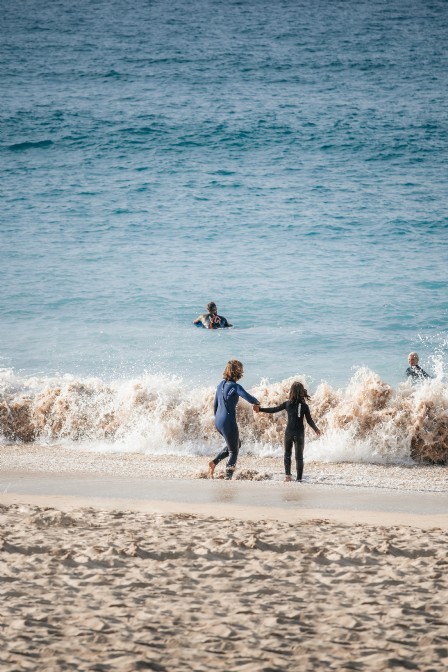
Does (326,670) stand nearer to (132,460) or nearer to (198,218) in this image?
(132,460)

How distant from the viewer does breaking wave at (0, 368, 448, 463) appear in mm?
10836

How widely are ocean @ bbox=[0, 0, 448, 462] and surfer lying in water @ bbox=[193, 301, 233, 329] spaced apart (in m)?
0.23

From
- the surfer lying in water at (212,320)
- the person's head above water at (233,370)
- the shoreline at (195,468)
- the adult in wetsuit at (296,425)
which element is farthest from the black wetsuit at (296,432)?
the surfer lying in water at (212,320)

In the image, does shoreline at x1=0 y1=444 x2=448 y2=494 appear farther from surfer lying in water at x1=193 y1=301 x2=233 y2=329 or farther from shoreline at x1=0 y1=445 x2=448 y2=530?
surfer lying in water at x1=193 y1=301 x2=233 y2=329

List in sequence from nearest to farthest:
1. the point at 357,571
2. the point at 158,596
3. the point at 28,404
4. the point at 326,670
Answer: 1. the point at 326,670
2. the point at 158,596
3. the point at 357,571
4. the point at 28,404

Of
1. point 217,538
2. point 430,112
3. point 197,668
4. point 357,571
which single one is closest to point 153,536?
point 217,538

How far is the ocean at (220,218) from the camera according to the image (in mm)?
12078

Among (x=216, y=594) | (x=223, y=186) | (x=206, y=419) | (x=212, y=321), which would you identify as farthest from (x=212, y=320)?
(x=216, y=594)

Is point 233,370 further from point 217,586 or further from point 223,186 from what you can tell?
point 223,186

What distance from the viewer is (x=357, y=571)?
220 inches

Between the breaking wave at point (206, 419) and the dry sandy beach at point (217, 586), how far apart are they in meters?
2.89

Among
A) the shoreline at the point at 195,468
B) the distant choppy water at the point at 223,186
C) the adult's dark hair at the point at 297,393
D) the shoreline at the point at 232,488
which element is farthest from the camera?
the distant choppy water at the point at 223,186

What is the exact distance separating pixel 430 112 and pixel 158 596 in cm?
2522

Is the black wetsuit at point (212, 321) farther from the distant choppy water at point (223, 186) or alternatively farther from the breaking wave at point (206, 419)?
the breaking wave at point (206, 419)
